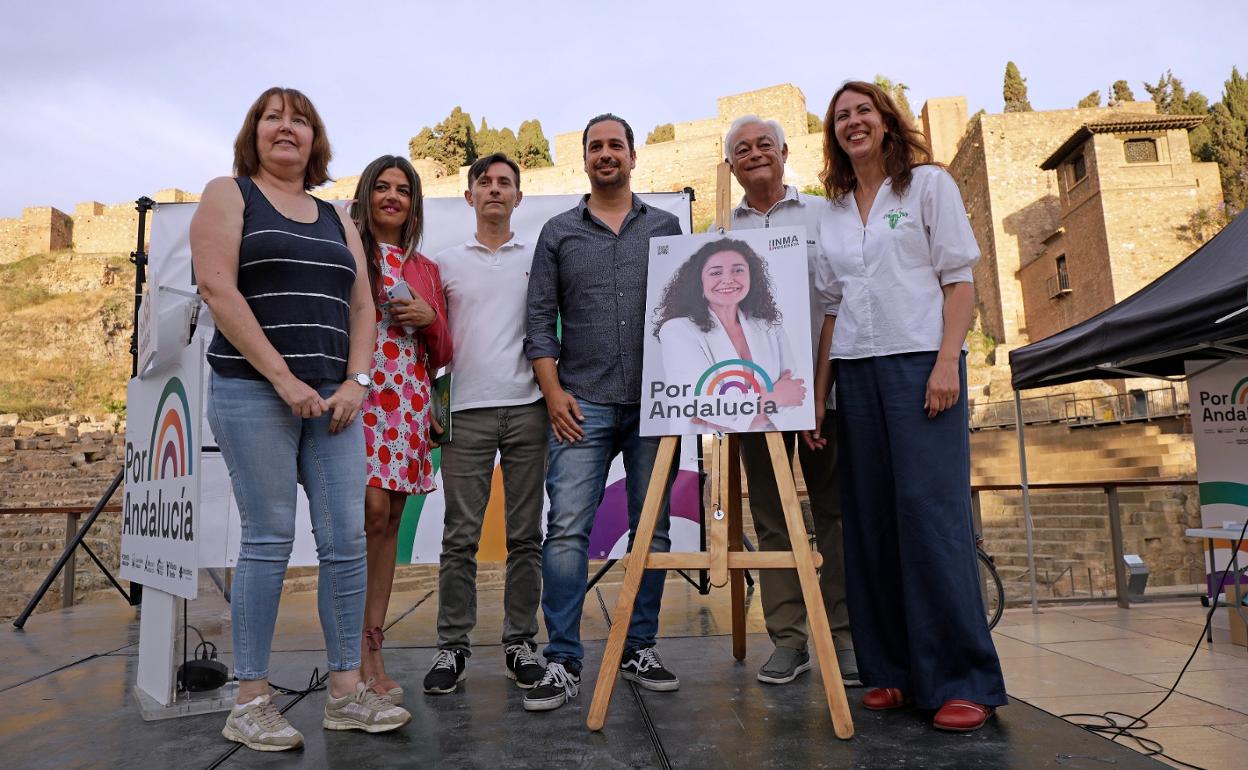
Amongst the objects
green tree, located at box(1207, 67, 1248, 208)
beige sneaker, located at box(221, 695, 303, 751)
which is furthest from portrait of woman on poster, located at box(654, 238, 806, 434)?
green tree, located at box(1207, 67, 1248, 208)

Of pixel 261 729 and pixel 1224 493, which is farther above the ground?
pixel 1224 493

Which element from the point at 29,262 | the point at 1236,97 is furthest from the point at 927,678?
the point at 29,262

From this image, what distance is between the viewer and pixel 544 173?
42.8m

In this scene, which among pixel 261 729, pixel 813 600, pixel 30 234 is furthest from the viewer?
pixel 30 234

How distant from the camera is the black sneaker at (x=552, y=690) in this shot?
2402mm

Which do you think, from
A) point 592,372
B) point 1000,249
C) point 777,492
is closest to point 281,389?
point 592,372

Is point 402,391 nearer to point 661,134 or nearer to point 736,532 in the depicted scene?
point 736,532

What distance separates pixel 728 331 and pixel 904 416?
59 centimetres

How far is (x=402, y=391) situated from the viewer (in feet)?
8.87

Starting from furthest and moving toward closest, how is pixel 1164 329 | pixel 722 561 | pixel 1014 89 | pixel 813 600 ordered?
pixel 1014 89, pixel 1164 329, pixel 722 561, pixel 813 600

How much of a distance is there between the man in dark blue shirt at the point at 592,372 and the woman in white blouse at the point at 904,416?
650 mm

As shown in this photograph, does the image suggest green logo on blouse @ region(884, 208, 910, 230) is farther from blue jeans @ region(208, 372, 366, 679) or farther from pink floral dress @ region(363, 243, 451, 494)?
blue jeans @ region(208, 372, 366, 679)

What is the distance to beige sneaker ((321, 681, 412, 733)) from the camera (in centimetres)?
223

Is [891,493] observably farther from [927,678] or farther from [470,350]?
[470,350]
